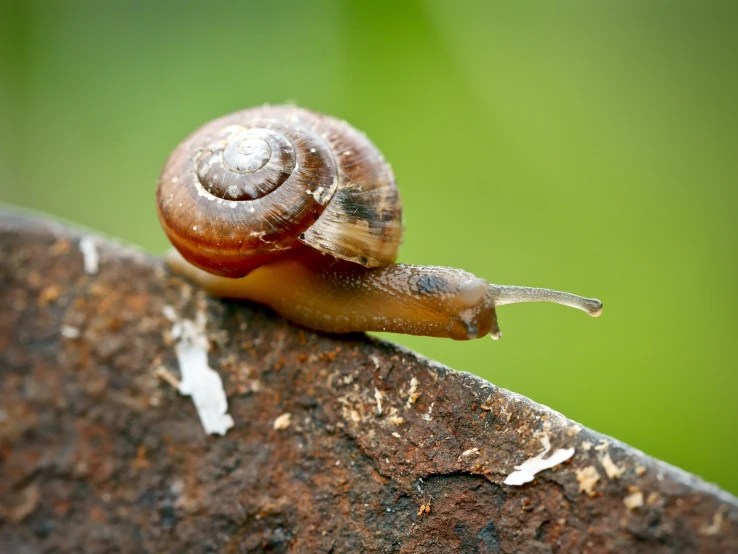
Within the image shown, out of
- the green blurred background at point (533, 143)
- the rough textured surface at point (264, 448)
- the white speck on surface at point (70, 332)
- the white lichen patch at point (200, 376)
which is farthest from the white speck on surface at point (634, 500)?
the white speck on surface at point (70, 332)

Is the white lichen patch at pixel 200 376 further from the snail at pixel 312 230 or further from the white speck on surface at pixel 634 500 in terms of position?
the white speck on surface at pixel 634 500

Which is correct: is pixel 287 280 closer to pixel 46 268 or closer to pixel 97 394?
pixel 97 394

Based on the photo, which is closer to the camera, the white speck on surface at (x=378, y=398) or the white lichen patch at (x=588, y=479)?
the white lichen patch at (x=588, y=479)

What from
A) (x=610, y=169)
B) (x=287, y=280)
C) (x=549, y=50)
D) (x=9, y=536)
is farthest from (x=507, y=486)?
(x=549, y=50)

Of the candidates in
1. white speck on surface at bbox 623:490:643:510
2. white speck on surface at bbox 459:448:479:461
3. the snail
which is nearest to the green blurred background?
the snail

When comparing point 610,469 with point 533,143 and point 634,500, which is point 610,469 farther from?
point 533,143

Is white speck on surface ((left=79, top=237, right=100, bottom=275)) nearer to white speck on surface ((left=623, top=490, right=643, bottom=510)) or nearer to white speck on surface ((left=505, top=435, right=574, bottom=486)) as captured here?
white speck on surface ((left=505, top=435, right=574, bottom=486))
